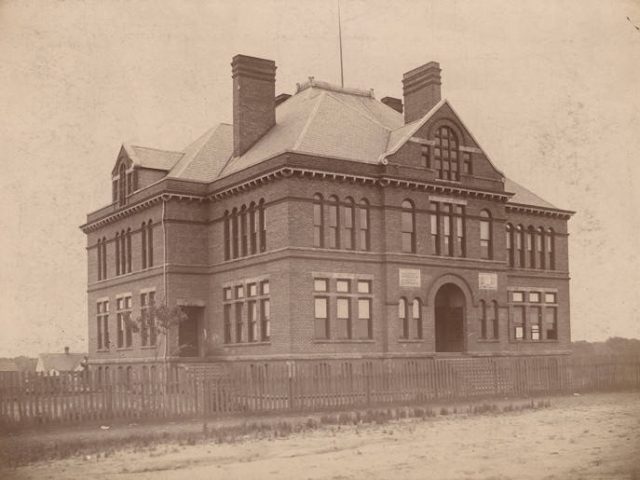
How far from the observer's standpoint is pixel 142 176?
37.8m

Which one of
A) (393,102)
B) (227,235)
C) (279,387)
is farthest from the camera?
(393,102)

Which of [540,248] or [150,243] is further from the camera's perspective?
[540,248]

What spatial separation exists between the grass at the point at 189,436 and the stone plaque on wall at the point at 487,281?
11.9 metres

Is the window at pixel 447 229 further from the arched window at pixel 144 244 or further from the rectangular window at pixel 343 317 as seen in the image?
the arched window at pixel 144 244

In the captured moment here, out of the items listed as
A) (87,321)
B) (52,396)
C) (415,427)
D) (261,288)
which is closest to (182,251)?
(261,288)

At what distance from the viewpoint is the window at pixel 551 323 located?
131 feet

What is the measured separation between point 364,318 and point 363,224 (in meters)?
3.84

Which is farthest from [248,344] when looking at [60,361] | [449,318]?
[60,361]

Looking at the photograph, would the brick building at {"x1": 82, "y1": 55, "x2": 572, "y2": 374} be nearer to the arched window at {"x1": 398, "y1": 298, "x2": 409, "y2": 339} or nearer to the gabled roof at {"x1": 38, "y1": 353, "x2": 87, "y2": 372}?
the arched window at {"x1": 398, "y1": 298, "x2": 409, "y2": 339}

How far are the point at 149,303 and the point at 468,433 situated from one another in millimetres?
21476

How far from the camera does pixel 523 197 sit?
132ft

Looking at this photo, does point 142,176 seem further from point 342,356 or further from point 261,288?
point 342,356

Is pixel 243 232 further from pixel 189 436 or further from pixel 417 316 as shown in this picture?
pixel 189 436

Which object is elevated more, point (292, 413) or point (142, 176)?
point (142, 176)
